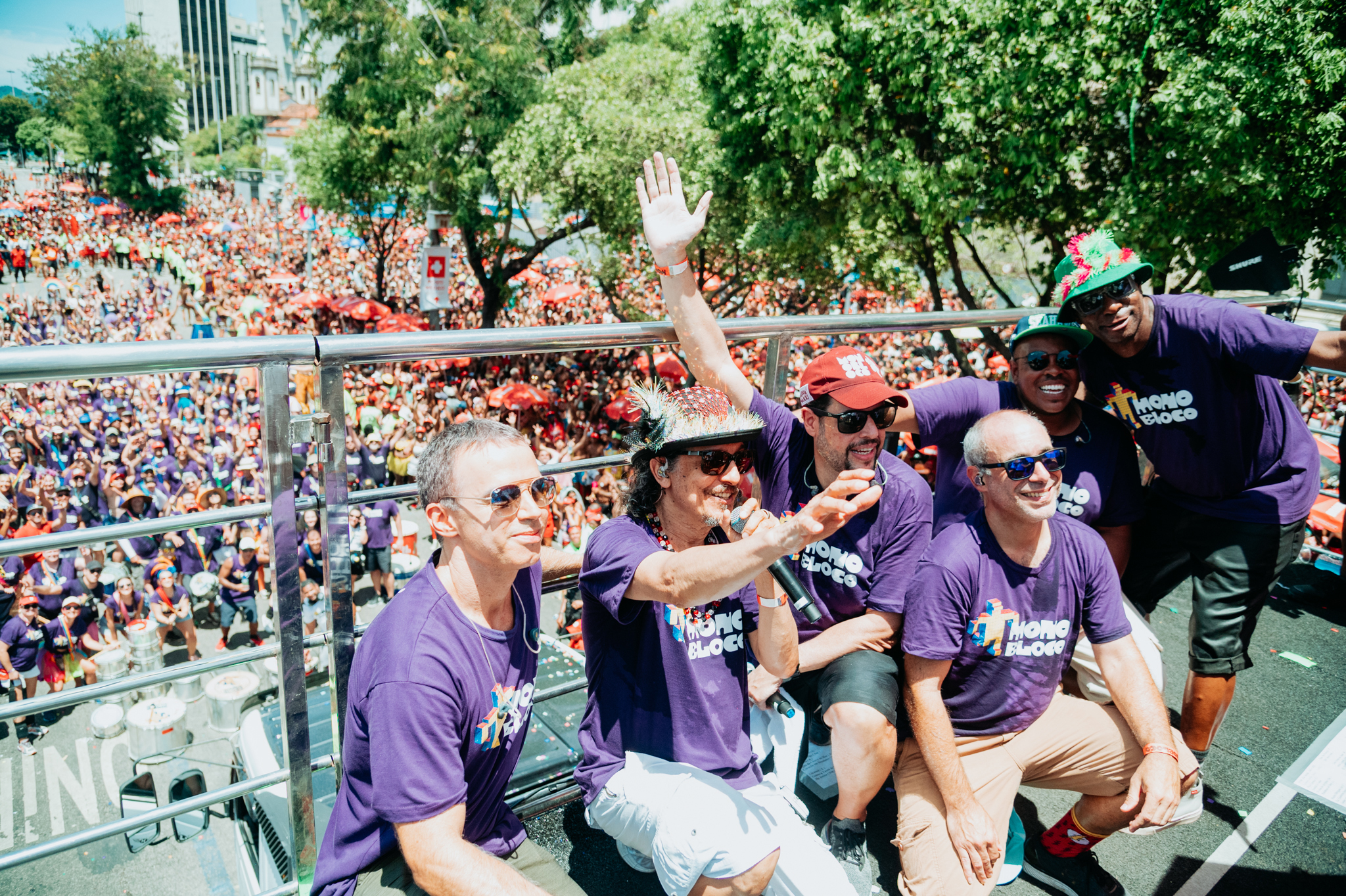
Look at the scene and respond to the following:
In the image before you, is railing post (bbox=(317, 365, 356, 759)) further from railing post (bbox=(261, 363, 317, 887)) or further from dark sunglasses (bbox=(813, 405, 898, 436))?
dark sunglasses (bbox=(813, 405, 898, 436))

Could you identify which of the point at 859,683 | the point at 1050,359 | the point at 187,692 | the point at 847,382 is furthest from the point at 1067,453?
the point at 187,692

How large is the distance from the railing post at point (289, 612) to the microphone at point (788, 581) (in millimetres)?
1080

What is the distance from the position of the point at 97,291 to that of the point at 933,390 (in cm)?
3539

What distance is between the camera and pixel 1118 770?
2.71 meters

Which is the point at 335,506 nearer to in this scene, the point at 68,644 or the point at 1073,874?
the point at 1073,874

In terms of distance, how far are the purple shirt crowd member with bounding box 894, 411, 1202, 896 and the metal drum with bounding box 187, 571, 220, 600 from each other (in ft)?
34.0

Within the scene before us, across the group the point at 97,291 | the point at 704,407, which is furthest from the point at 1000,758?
the point at 97,291

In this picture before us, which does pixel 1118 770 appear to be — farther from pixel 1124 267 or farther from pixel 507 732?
pixel 507 732

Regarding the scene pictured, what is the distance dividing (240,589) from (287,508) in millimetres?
9918

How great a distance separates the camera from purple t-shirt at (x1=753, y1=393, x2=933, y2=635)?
289 cm

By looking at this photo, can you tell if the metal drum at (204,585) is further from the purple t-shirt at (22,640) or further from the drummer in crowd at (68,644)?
the purple t-shirt at (22,640)

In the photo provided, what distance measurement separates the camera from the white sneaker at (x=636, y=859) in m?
2.52

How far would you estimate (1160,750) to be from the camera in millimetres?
2617

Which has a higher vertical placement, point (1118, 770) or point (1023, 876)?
point (1118, 770)
